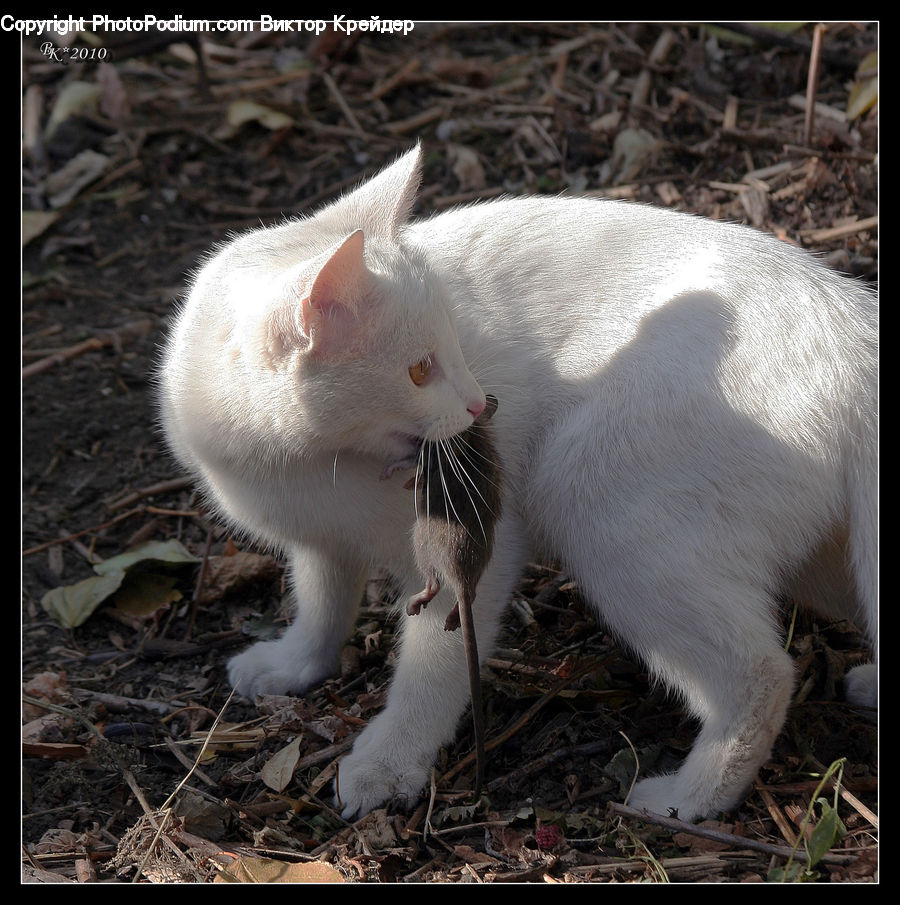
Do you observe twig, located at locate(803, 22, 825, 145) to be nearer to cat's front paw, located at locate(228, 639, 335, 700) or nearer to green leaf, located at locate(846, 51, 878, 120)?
green leaf, located at locate(846, 51, 878, 120)

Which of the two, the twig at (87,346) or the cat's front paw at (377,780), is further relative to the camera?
the twig at (87,346)

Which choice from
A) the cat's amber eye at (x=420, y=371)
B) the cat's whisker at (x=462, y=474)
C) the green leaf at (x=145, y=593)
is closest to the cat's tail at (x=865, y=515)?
the cat's whisker at (x=462, y=474)

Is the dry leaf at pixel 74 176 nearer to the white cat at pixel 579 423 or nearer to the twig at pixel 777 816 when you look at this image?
the white cat at pixel 579 423

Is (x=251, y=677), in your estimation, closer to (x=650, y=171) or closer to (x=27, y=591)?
(x=27, y=591)

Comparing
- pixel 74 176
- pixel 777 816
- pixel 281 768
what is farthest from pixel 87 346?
pixel 777 816

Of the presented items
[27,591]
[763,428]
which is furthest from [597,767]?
[27,591]

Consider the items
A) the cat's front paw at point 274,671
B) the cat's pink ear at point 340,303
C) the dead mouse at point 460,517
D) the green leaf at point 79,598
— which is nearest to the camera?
the cat's pink ear at point 340,303

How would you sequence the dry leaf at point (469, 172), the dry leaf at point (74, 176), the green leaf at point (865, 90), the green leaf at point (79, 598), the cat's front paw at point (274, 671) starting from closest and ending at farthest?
the cat's front paw at point (274, 671) < the green leaf at point (79, 598) < the green leaf at point (865, 90) < the dry leaf at point (469, 172) < the dry leaf at point (74, 176)

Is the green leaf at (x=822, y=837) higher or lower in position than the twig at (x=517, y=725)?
higher
